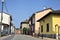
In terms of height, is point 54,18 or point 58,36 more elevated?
point 54,18

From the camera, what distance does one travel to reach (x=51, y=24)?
33750mm

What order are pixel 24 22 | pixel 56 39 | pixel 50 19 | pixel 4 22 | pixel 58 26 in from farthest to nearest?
pixel 24 22
pixel 4 22
pixel 50 19
pixel 58 26
pixel 56 39

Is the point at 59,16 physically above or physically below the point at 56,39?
above

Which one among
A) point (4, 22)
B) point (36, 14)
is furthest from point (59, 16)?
point (4, 22)

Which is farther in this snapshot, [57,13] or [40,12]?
[40,12]

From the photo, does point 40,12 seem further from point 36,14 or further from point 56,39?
point 56,39

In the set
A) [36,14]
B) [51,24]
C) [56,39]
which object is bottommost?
[56,39]

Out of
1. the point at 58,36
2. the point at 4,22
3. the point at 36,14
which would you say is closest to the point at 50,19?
the point at 58,36

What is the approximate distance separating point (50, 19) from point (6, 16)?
63.9 meters

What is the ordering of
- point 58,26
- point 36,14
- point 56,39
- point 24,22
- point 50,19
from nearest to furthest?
1. point 56,39
2. point 58,26
3. point 50,19
4. point 36,14
5. point 24,22

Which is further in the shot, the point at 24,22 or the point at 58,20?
the point at 24,22

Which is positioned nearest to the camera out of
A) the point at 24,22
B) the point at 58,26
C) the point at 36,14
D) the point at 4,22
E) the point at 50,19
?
the point at 58,26

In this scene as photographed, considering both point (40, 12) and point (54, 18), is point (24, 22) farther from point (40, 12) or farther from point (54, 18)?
point (54, 18)

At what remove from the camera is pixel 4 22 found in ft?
304
